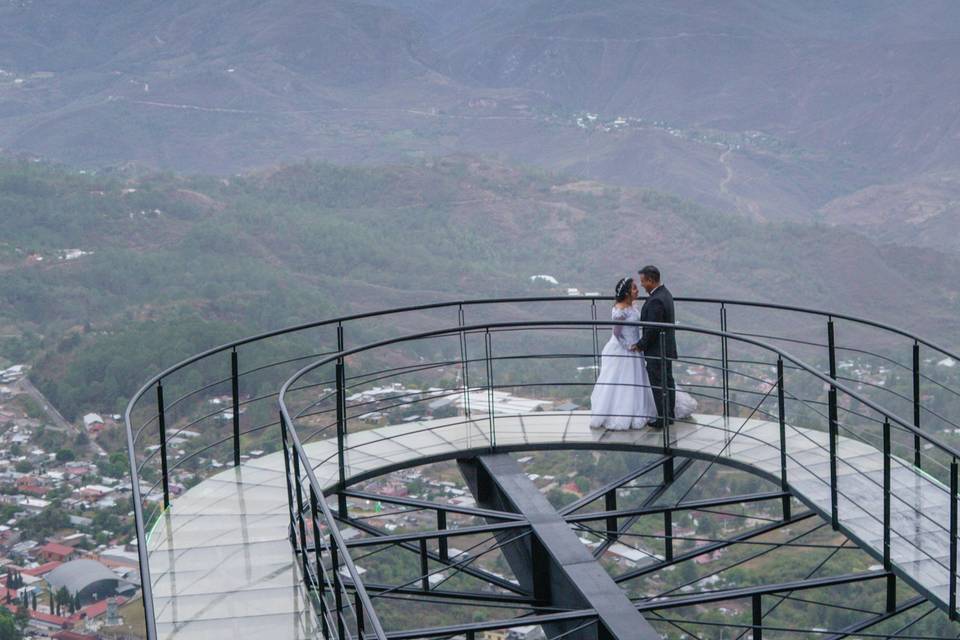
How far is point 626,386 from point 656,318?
68 centimetres

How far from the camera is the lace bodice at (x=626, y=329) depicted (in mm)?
9242

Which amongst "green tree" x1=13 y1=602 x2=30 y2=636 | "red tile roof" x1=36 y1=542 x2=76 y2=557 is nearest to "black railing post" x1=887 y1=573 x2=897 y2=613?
"green tree" x1=13 y1=602 x2=30 y2=636

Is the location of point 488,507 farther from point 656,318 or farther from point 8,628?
point 8,628

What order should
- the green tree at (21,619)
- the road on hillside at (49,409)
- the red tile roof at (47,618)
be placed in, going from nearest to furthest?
the green tree at (21,619), the red tile roof at (47,618), the road on hillside at (49,409)

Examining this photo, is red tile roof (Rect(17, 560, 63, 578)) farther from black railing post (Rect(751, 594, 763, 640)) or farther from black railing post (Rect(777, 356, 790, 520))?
black railing post (Rect(751, 594, 763, 640))

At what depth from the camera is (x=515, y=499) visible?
8062mm

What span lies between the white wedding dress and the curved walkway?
14 cm

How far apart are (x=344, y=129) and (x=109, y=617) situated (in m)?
120

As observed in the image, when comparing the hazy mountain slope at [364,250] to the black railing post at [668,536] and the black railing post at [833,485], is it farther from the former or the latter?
the black railing post at [833,485]

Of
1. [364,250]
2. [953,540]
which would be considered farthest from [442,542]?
[364,250]

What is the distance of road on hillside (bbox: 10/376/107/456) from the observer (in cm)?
5612

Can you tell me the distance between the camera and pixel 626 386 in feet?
30.9

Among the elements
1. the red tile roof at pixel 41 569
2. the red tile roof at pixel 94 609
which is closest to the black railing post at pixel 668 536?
the red tile roof at pixel 94 609

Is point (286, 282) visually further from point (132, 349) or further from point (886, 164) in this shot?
point (886, 164)
